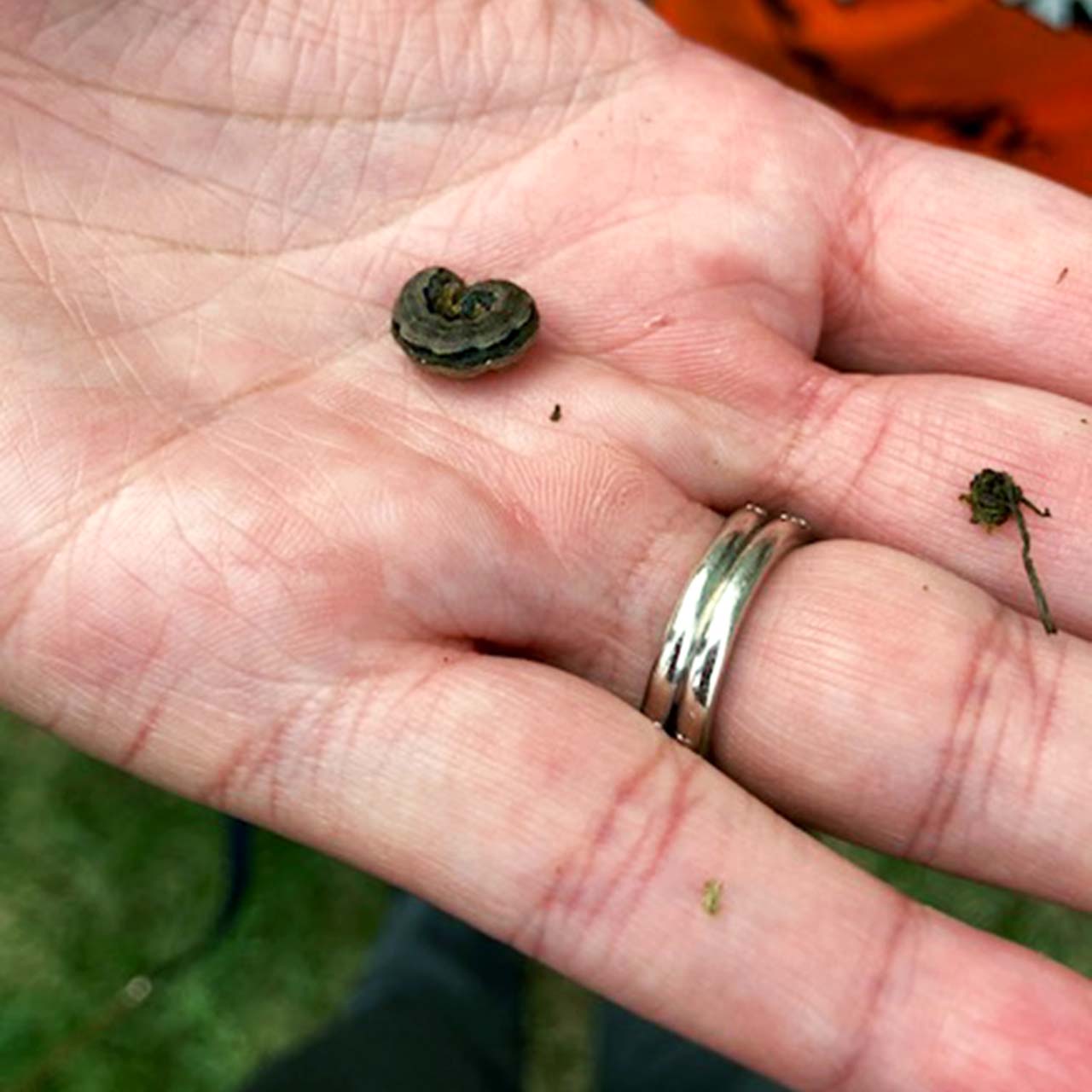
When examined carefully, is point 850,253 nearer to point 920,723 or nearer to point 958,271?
point 958,271

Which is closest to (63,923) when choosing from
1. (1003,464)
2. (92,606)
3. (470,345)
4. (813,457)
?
(92,606)

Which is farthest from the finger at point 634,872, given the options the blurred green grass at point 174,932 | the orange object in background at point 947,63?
the orange object in background at point 947,63

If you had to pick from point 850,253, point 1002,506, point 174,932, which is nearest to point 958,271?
point 850,253

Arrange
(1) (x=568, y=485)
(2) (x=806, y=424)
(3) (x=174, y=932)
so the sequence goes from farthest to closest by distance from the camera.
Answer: (3) (x=174, y=932)
(2) (x=806, y=424)
(1) (x=568, y=485)

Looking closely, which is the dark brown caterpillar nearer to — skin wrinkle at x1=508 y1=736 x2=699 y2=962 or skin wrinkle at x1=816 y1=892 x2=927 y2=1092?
skin wrinkle at x1=508 y1=736 x2=699 y2=962

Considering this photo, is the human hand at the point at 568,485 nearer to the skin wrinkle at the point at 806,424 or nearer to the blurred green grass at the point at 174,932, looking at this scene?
the skin wrinkle at the point at 806,424

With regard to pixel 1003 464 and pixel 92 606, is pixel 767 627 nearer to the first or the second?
pixel 1003 464
